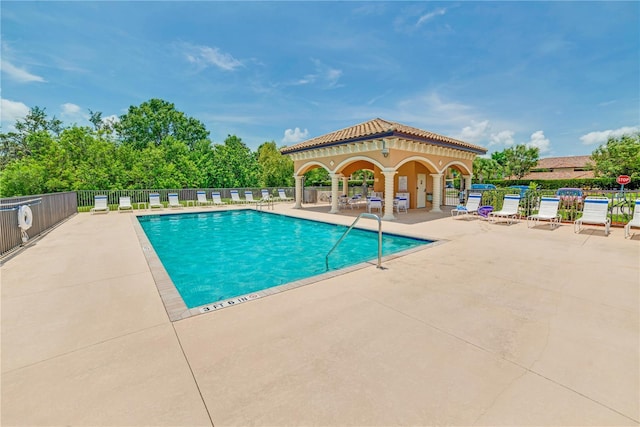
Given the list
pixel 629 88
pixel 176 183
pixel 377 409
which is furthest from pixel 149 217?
pixel 629 88

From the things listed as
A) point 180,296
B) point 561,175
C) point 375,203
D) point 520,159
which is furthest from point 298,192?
point 561,175

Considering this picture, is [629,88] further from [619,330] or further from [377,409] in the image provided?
[377,409]

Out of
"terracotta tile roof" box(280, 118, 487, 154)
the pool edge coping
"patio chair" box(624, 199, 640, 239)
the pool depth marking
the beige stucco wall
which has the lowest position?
the pool depth marking

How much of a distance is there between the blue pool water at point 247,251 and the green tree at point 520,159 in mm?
41313

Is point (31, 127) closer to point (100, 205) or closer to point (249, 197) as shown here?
point (100, 205)

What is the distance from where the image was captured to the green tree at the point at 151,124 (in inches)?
1532

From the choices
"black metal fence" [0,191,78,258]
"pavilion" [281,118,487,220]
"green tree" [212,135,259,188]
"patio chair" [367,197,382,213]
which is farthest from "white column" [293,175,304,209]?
"black metal fence" [0,191,78,258]

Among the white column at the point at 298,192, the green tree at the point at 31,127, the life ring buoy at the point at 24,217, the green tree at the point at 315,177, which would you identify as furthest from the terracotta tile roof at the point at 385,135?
the green tree at the point at 31,127

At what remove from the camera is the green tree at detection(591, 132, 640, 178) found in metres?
32.4

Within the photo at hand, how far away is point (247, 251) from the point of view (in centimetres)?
895

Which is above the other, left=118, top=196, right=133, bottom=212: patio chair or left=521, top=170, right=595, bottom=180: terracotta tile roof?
left=521, top=170, right=595, bottom=180: terracotta tile roof

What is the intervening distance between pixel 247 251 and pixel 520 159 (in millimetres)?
46890

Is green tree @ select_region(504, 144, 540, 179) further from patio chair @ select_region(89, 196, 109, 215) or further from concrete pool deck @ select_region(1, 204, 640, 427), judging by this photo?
patio chair @ select_region(89, 196, 109, 215)

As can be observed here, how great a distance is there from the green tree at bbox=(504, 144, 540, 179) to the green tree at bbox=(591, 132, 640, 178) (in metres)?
6.98
